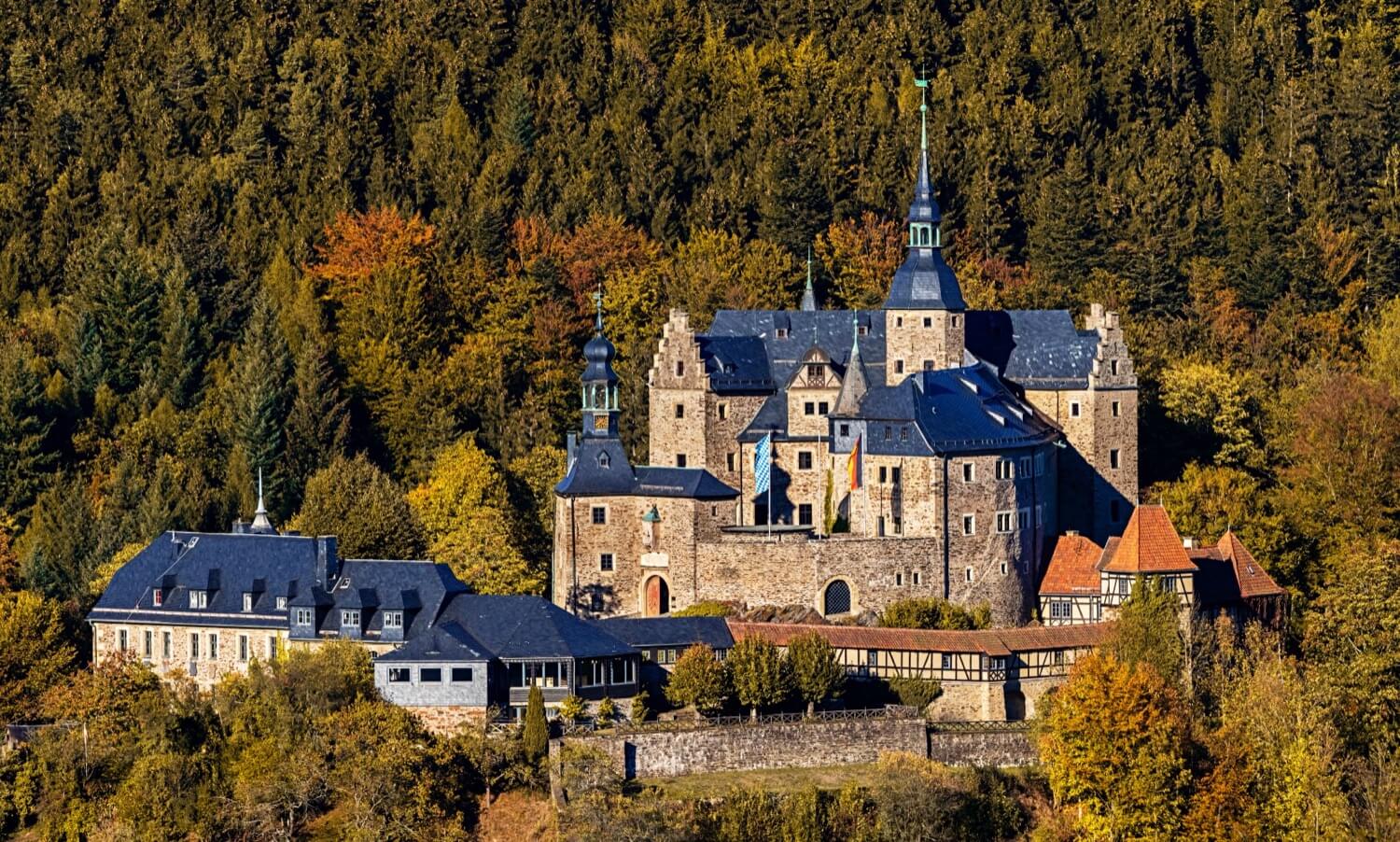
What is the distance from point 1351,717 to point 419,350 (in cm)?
3963

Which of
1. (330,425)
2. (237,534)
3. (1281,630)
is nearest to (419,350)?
(330,425)

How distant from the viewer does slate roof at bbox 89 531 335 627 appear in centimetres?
9181

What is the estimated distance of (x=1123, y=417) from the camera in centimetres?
10412

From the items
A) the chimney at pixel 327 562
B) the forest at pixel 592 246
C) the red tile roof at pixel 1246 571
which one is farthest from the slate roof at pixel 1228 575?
the chimney at pixel 327 562

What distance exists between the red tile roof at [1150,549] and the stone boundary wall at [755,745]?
8643 mm

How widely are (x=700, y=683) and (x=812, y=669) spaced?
2.90 m

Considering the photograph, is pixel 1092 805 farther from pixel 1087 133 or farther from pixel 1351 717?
pixel 1087 133

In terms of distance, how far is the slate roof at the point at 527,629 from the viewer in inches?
3435

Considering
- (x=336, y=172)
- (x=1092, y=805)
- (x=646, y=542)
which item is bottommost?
(x=1092, y=805)

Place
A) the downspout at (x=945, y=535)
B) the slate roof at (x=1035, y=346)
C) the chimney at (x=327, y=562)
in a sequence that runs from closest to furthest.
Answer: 1. the chimney at (x=327, y=562)
2. the downspout at (x=945, y=535)
3. the slate roof at (x=1035, y=346)

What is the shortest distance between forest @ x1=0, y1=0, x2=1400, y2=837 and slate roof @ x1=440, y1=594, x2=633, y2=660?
4756 mm

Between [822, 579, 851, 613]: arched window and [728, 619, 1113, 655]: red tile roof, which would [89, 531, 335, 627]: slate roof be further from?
[822, 579, 851, 613]: arched window

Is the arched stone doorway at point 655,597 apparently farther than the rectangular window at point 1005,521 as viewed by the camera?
Yes

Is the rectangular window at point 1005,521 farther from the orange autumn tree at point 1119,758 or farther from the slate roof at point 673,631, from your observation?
the orange autumn tree at point 1119,758
